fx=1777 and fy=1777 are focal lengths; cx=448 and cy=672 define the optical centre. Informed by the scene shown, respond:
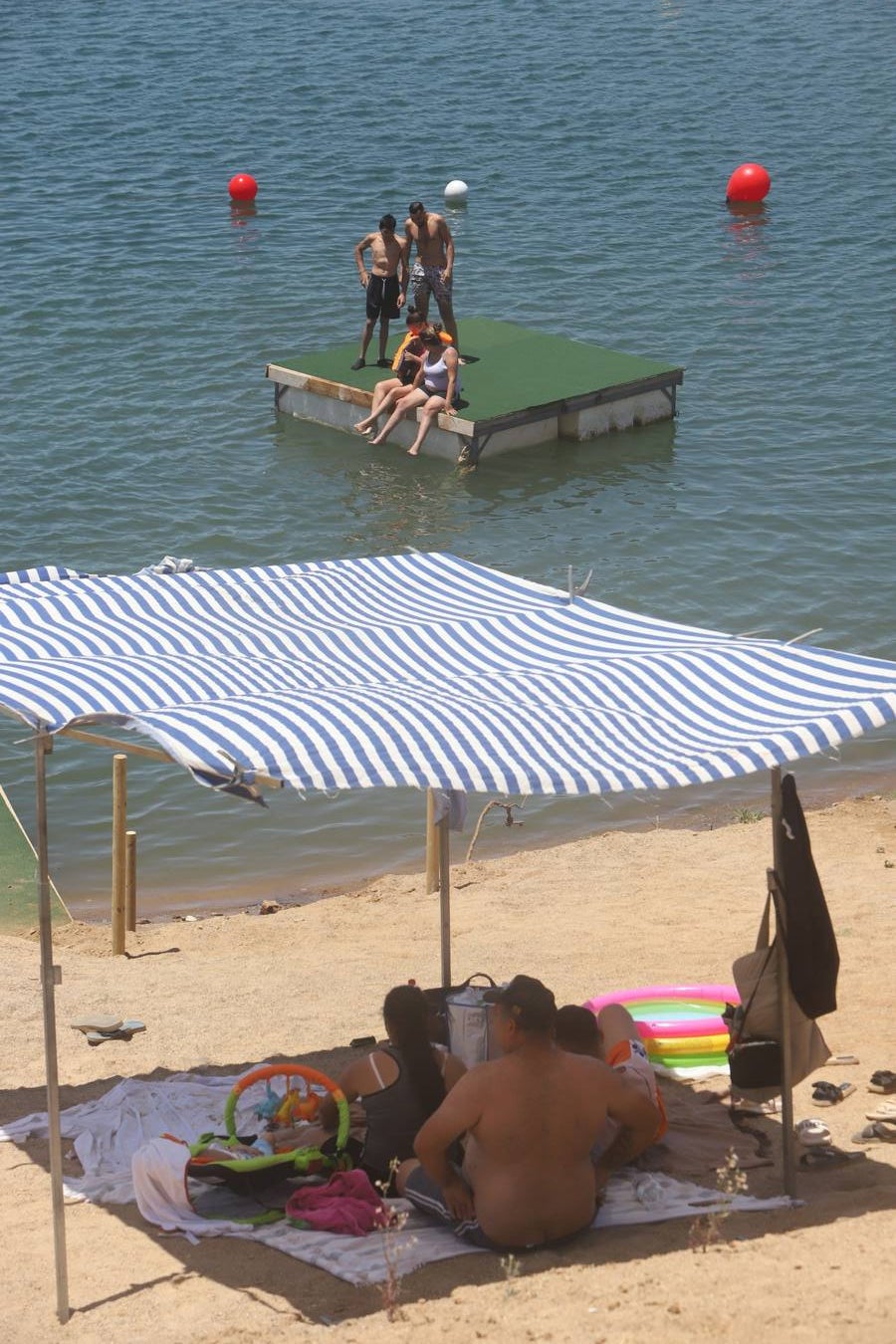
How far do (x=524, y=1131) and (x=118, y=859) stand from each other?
5.23 meters

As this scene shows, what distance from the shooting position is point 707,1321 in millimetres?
5160

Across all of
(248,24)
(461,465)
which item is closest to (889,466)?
(461,465)

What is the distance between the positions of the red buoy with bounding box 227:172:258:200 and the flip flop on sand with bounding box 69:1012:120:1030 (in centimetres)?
2243

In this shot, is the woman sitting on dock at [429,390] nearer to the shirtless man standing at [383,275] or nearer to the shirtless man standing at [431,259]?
the shirtless man standing at [431,259]

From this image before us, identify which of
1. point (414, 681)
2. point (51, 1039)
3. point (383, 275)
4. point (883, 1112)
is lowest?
point (883, 1112)

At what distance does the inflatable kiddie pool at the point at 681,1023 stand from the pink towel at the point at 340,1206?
1.66 meters

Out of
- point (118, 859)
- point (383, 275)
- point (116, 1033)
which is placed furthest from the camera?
point (383, 275)

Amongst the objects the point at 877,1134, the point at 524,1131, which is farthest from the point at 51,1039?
the point at 877,1134

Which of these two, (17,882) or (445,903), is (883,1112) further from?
(17,882)

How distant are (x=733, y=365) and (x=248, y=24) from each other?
2390cm

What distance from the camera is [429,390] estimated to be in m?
19.1

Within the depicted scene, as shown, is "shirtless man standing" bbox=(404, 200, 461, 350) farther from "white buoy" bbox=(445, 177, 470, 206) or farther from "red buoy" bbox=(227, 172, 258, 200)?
"red buoy" bbox=(227, 172, 258, 200)

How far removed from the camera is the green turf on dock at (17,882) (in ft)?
36.7

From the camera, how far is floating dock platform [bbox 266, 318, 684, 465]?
19.2 metres
